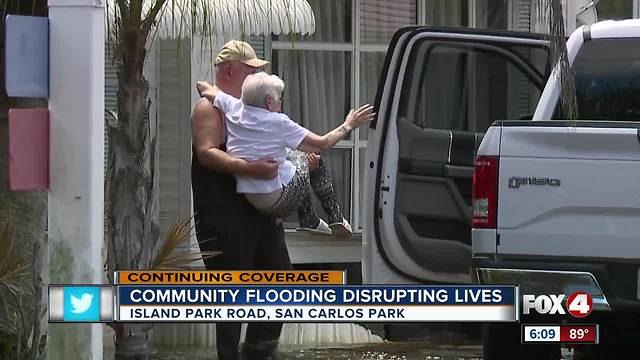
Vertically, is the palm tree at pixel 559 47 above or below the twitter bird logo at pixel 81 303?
above

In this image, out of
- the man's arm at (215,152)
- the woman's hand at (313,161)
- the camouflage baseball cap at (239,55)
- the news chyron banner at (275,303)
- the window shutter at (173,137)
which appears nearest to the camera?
the news chyron banner at (275,303)

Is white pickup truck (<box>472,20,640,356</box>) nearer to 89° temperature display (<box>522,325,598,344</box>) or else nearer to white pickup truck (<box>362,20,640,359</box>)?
white pickup truck (<box>362,20,640,359</box>)

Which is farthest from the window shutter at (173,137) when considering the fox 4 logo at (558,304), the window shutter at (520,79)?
the fox 4 logo at (558,304)

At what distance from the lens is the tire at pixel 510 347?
21.6ft

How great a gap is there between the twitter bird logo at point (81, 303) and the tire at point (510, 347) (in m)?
2.09

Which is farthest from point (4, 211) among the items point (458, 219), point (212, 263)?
A: point (458, 219)

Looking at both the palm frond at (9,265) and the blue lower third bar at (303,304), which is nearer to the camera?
the blue lower third bar at (303,304)

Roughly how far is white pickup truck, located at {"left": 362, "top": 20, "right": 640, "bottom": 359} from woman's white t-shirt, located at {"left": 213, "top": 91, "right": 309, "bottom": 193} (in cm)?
65

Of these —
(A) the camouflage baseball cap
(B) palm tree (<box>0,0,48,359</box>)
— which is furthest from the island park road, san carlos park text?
(A) the camouflage baseball cap

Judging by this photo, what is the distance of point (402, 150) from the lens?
298 inches

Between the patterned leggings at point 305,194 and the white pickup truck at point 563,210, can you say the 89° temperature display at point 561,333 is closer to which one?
the white pickup truck at point 563,210

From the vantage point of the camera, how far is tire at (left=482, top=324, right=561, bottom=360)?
21.6 ft

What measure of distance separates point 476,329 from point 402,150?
229cm

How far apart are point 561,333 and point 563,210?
0.69 meters
